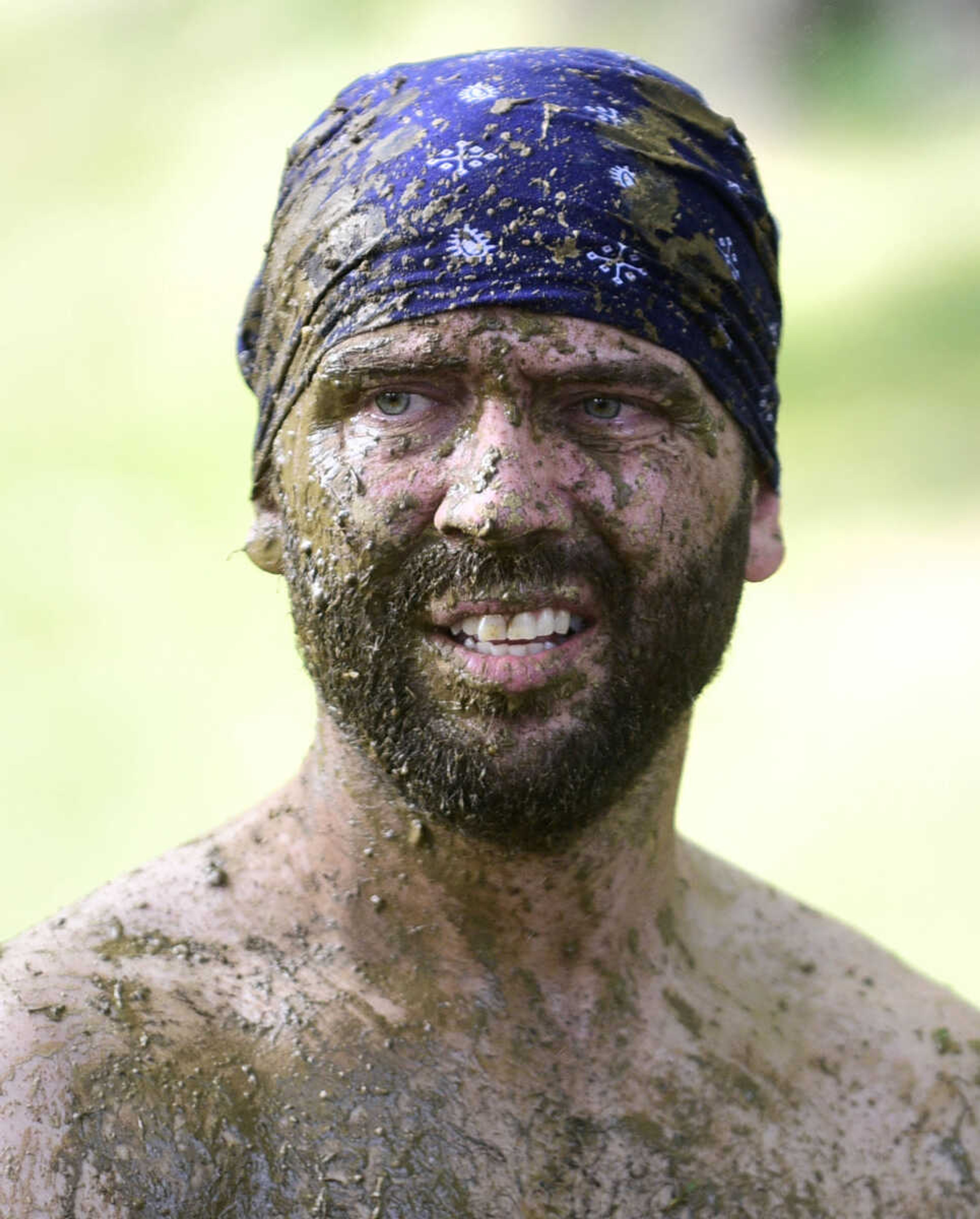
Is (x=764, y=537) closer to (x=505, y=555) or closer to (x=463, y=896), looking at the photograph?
(x=505, y=555)

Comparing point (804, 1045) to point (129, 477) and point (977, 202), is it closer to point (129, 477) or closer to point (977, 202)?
point (129, 477)

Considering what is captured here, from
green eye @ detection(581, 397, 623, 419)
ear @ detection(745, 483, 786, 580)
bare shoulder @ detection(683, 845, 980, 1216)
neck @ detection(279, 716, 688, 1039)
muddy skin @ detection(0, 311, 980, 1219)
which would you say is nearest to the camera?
muddy skin @ detection(0, 311, 980, 1219)

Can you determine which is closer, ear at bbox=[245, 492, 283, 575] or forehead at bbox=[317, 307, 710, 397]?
forehead at bbox=[317, 307, 710, 397]

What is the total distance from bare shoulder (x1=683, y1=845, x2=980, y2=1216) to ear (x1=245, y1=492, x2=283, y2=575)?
3.68ft

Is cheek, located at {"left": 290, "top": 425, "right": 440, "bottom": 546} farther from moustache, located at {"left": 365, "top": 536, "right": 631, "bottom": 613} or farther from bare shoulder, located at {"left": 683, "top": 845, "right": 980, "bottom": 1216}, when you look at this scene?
bare shoulder, located at {"left": 683, "top": 845, "right": 980, "bottom": 1216}

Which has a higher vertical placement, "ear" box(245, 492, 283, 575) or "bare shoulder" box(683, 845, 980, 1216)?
"ear" box(245, 492, 283, 575)

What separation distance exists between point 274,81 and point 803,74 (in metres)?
3.91

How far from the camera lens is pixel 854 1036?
4.02 metres

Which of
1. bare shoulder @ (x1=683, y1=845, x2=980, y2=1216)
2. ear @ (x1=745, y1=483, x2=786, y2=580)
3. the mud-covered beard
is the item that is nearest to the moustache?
the mud-covered beard

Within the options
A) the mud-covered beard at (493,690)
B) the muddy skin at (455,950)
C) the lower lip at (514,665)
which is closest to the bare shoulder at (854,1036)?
the muddy skin at (455,950)

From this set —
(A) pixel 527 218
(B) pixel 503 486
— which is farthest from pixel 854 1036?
(A) pixel 527 218

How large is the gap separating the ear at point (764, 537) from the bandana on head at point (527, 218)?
0.07 meters

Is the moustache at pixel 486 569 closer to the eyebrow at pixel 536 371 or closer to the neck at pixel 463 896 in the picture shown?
the eyebrow at pixel 536 371

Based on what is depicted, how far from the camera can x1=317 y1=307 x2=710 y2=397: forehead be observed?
11.0 ft
